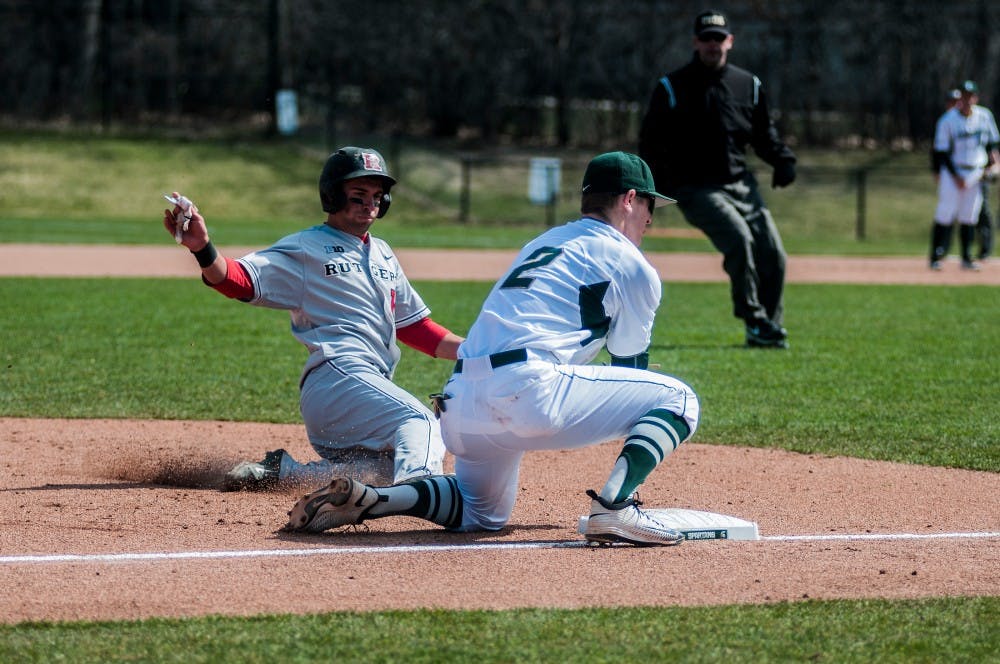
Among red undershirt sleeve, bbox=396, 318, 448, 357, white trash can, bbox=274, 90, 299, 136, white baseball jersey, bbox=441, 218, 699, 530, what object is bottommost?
white trash can, bbox=274, 90, 299, 136

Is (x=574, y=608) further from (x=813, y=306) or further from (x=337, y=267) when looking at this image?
(x=813, y=306)

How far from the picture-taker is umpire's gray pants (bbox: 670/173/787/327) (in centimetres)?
979

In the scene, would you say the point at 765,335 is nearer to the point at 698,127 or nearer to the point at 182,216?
the point at 698,127

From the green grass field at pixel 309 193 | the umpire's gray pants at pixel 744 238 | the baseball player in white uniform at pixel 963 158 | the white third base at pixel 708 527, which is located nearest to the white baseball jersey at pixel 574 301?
the white third base at pixel 708 527

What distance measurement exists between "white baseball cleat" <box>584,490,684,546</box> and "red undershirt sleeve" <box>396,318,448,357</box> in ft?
4.99

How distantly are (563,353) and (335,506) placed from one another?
96 cm

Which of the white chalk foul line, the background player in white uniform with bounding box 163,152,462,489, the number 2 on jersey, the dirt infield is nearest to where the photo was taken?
the dirt infield

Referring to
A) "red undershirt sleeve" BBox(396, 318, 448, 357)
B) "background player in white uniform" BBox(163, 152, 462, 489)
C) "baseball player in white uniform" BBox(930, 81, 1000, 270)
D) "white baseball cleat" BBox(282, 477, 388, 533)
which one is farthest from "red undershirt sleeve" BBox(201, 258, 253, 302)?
"baseball player in white uniform" BBox(930, 81, 1000, 270)

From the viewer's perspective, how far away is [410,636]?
361 centimetres

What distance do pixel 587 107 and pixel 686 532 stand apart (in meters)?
31.2

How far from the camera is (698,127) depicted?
9961 mm

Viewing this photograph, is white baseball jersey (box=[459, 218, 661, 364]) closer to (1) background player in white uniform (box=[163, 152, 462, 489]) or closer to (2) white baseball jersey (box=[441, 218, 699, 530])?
(2) white baseball jersey (box=[441, 218, 699, 530])

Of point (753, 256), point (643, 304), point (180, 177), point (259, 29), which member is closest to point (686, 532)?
point (643, 304)

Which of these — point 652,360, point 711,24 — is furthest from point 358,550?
point 711,24
